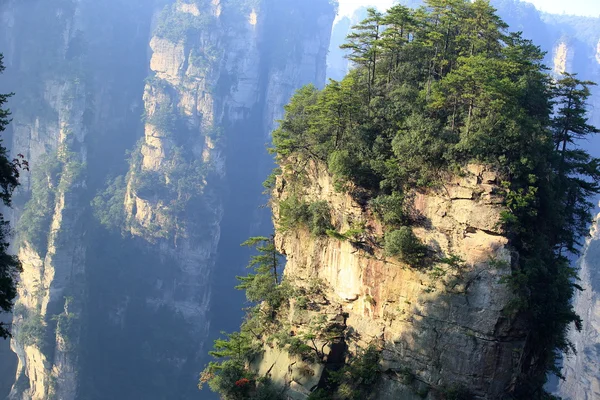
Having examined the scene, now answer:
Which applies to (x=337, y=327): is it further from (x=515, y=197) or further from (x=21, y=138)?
(x=21, y=138)

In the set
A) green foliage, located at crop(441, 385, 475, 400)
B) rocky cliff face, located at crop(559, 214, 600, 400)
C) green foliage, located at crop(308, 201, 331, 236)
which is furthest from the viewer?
rocky cliff face, located at crop(559, 214, 600, 400)

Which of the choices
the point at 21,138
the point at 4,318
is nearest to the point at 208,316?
the point at 4,318

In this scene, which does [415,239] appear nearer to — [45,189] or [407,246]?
[407,246]

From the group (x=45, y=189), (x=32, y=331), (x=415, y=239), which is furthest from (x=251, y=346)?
(x=45, y=189)

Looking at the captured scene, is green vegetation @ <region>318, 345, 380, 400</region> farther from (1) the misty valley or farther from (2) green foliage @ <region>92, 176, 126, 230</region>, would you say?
(2) green foliage @ <region>92, 176, 126, 230</region>

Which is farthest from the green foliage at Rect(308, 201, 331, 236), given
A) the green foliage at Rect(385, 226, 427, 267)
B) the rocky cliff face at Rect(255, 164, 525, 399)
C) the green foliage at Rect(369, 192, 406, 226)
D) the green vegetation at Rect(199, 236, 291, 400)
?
the green foliage at Rect(385, 226, 427, 267)

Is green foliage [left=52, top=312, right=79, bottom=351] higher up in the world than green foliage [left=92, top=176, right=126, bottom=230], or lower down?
lower down
